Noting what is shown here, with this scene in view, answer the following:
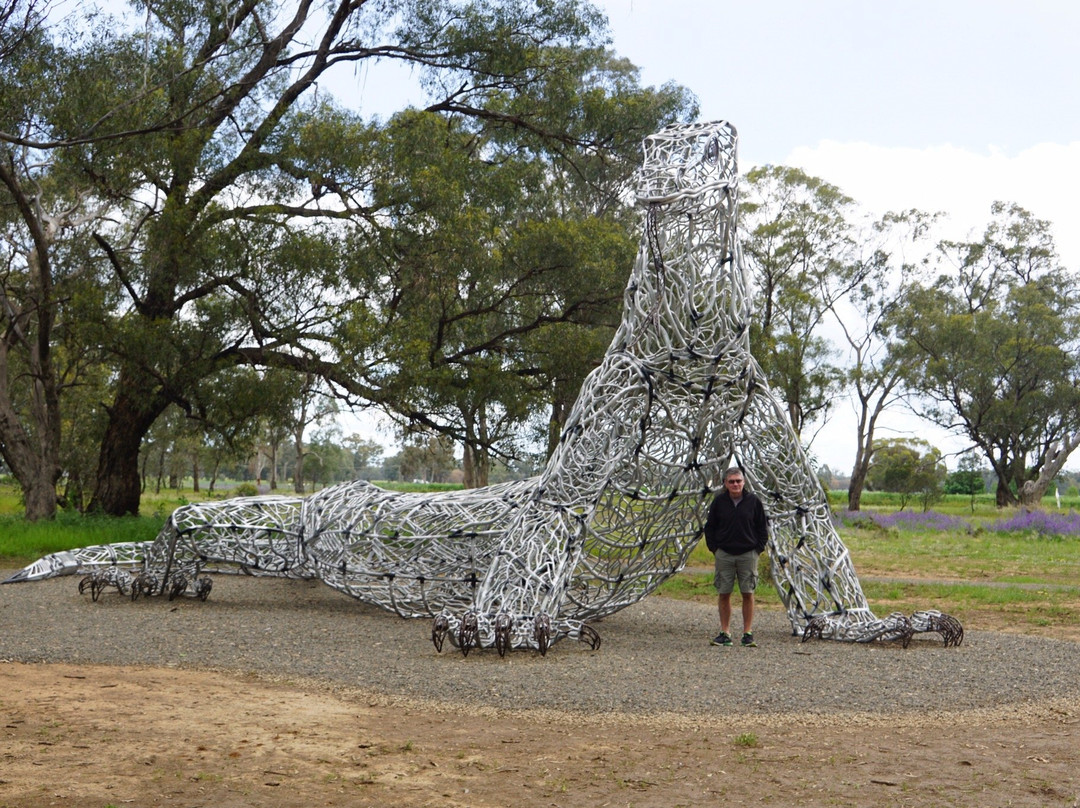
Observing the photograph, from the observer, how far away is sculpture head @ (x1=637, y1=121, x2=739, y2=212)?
829cm

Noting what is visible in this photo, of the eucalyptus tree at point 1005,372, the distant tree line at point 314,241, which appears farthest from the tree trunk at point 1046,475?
the distant tree line at point 314,241

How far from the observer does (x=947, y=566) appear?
645 inches

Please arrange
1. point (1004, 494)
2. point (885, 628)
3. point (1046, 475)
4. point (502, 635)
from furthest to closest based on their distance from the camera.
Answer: point (1004, 494) → point (1046, 475) → point (885, 628) → point (502, 635)

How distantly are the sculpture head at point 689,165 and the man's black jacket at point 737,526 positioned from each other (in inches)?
87.6

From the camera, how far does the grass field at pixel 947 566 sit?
11031 millimetres

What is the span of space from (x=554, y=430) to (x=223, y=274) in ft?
19.0

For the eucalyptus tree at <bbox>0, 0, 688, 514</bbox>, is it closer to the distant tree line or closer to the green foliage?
the distant tree line

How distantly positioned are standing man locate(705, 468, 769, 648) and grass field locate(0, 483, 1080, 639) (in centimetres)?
319

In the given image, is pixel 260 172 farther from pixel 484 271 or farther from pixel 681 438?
pixel 681 438

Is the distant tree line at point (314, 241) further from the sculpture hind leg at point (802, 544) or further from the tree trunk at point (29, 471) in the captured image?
the sculpture hind leg at point (802, 544)

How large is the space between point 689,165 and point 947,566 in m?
10.3

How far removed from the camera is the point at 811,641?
8.12 metres

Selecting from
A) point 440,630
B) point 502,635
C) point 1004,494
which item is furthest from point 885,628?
point 1004,494

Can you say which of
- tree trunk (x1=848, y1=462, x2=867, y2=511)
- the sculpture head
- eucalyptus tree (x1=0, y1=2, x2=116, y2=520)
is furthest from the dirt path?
tree trunk (x1=848, y1=462, x2=867, y2=511)
